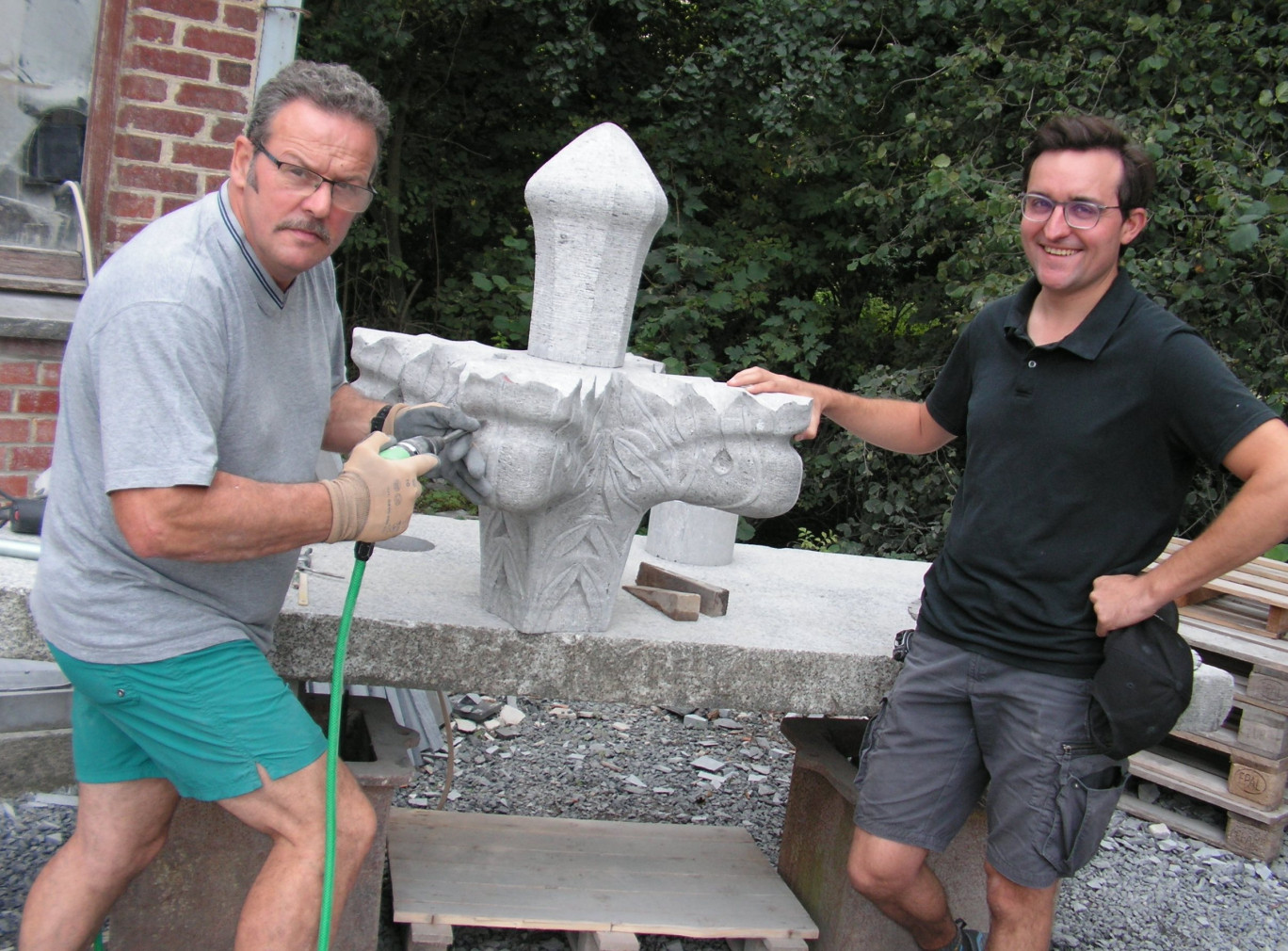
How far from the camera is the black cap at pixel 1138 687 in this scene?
2.17 metres

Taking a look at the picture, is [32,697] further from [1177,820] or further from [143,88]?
[1177,820]

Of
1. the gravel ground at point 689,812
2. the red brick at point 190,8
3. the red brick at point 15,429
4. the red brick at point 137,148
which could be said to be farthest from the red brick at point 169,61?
the gravel ground at point 689,812

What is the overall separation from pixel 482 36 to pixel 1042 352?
5.65 m

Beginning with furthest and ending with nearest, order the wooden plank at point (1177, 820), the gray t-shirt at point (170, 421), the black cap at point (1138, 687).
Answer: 1. the wooden plank at point (1177, 820)
2. the black cap at point (1138, 687)
3. the gray t-shirt at point (170, 421)

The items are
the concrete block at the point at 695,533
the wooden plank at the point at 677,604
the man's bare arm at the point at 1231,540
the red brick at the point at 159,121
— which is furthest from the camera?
the red brick at the point at 159,121

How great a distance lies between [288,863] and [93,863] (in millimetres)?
421

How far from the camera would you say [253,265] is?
1927 mm

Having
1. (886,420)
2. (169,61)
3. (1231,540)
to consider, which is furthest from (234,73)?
(1231,540)

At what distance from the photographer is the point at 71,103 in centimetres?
376

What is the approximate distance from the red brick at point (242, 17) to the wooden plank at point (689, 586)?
2.29 metres

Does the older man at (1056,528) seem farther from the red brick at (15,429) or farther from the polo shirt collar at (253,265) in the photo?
the red brick at (15,429)

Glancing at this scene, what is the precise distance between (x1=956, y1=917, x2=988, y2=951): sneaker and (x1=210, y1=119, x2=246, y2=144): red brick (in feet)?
10.8

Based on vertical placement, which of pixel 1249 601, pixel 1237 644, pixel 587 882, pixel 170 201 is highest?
pixel 170 201

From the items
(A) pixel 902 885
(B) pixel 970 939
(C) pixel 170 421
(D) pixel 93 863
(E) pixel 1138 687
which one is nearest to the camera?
(C) pixel 170 421
